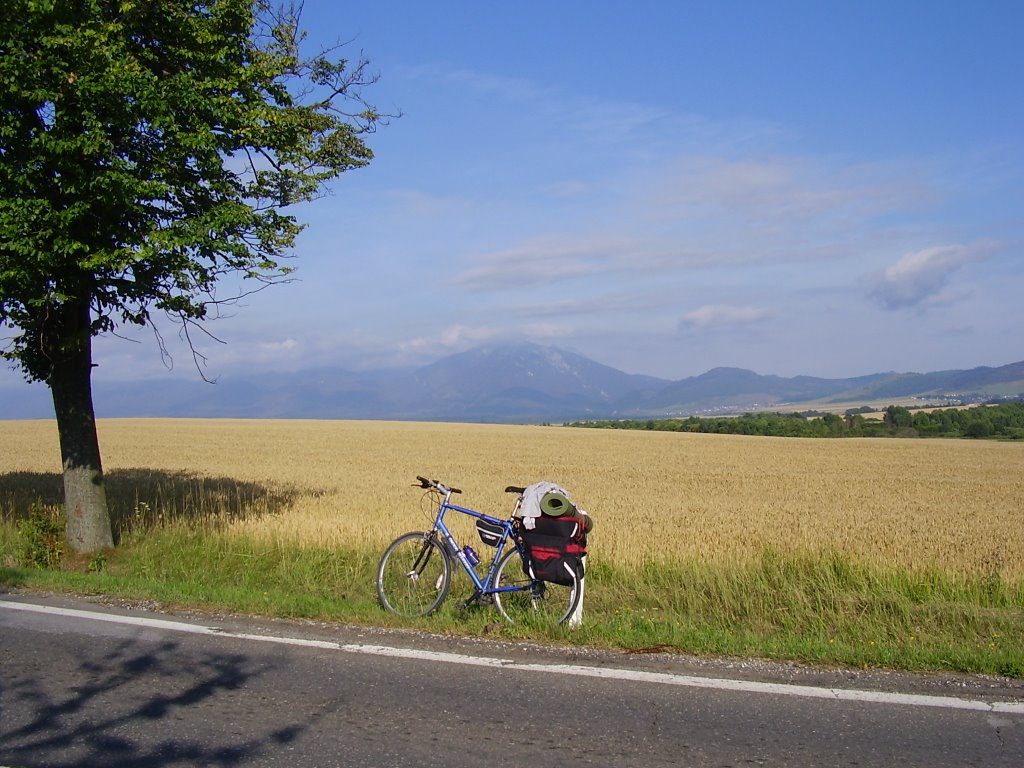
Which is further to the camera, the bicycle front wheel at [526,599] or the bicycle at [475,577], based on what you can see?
the bicycle at [475,577]

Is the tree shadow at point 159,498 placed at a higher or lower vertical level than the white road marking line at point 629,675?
higher

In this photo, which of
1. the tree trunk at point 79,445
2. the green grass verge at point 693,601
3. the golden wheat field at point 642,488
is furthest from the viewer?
the golden wheat field at point 642,488

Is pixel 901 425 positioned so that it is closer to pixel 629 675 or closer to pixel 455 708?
pixel 629 675

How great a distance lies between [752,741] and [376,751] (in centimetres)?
193

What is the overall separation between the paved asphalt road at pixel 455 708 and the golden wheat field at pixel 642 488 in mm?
3723

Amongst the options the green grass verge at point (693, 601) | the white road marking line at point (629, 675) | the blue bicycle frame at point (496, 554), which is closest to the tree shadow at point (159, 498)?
the green grass verge at point (693, 601)

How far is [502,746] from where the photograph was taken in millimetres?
4238

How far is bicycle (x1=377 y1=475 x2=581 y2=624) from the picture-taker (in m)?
6.81

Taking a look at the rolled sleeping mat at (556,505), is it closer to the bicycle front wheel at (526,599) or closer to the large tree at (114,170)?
the bicycle front wheel at (526,599)

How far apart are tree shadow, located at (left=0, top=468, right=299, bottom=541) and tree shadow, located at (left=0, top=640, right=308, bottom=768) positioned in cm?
541

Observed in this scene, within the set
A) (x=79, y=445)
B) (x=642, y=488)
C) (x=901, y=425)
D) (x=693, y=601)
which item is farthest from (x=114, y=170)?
(x=901, y=425)

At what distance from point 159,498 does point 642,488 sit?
41.0 feet

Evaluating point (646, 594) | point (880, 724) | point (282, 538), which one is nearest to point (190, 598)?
point (282, 538)

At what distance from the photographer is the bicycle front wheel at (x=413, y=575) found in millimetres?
7148
